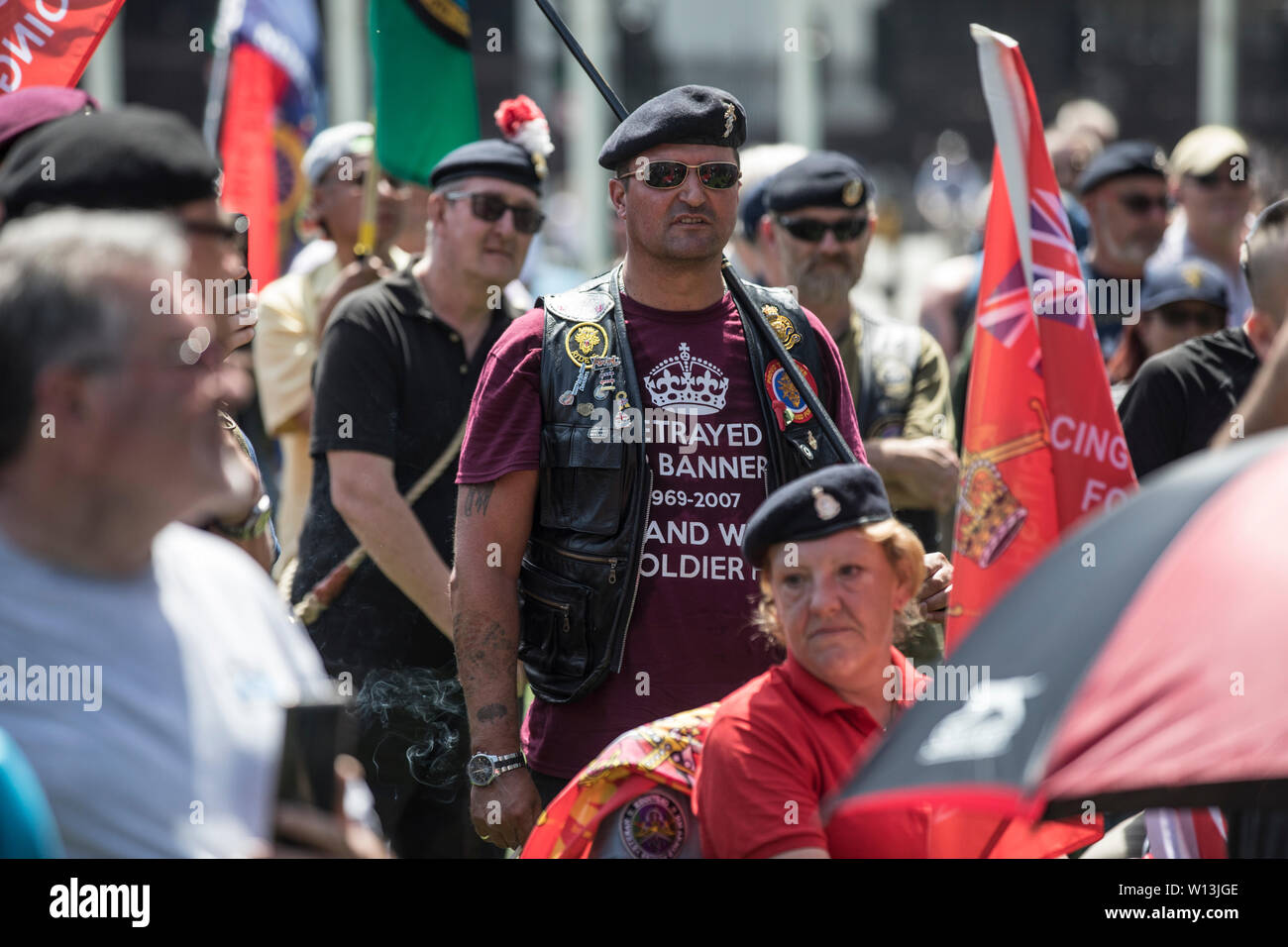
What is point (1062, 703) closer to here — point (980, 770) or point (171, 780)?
point (980, 770)

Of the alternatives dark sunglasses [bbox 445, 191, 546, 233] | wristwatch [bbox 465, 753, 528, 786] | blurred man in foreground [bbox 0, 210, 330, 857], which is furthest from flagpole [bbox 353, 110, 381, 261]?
blurred man in foreground [bbox 0, 210, 330, 857]

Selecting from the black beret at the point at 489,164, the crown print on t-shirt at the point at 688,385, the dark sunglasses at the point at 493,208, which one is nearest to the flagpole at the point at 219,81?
the black beret at the point at 489,164

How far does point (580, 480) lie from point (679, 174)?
68 centimetres

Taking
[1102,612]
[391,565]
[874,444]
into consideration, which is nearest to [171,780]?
[1102,612]

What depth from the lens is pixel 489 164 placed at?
15.2 ft

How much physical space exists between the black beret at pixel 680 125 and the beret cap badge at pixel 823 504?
904 mm

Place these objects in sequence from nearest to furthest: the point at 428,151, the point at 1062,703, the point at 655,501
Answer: the point at 1062,703 < the point at 655,501 < the point at 428,151

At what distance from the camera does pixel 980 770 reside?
6.73ft

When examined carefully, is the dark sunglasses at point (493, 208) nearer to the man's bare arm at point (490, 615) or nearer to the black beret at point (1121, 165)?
the man's bare arm at point (490, 615)

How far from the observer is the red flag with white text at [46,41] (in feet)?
13.2

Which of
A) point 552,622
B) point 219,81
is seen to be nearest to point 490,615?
point 552,622
